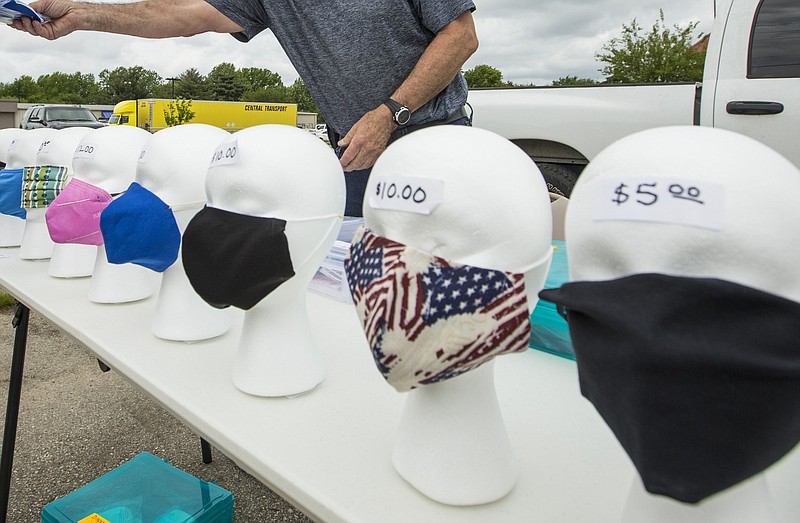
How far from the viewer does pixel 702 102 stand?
104 inches

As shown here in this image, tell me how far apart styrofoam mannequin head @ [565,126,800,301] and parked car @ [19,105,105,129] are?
1519 centimetres

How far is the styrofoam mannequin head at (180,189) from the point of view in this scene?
1102mm

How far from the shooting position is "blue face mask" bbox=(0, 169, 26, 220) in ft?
5.59

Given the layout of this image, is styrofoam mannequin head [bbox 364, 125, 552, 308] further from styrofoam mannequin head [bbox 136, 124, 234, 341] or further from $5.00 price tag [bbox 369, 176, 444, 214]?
styrofoam mannequin head [bbox 136, 124, 234, 341]

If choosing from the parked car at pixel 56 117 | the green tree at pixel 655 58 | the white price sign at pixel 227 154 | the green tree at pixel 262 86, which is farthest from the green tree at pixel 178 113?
the green tree at pixel 262 86

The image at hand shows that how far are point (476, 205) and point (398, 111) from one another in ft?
2.86

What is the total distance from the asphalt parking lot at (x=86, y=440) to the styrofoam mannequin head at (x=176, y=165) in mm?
1051

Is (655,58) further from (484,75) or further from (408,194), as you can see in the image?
(484,75)

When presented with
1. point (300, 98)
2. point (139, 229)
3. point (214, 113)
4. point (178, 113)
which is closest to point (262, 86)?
point (300, 98)

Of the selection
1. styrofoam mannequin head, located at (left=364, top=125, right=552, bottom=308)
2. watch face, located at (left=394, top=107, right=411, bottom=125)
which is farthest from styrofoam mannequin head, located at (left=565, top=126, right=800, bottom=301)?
watch face, located at (left=394, top=107, right=411, bottom=125)

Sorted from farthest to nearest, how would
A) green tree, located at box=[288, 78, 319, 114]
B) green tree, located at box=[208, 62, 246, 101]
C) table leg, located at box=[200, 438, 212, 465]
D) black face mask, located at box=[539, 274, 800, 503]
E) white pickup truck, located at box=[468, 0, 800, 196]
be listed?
1. green tree, located at box=[208, 62, 246, 101]
2. green tree, located at box=[288, 78, 319, 114]
3. white pickup truck, located at box=[468, 0, 800, 196]
4. table leg, located at box=[200, 438, 212, 465]
5. black face mask, located at box=[539, 274, 800, 503]

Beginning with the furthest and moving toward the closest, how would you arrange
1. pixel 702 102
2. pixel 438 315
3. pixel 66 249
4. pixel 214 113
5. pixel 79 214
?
pixel 214 113
pixel 702 102
pixel 66 249
pixel 79 214
pixel 438 315

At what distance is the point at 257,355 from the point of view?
939 mm

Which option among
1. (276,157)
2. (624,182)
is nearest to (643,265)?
(624,182)
